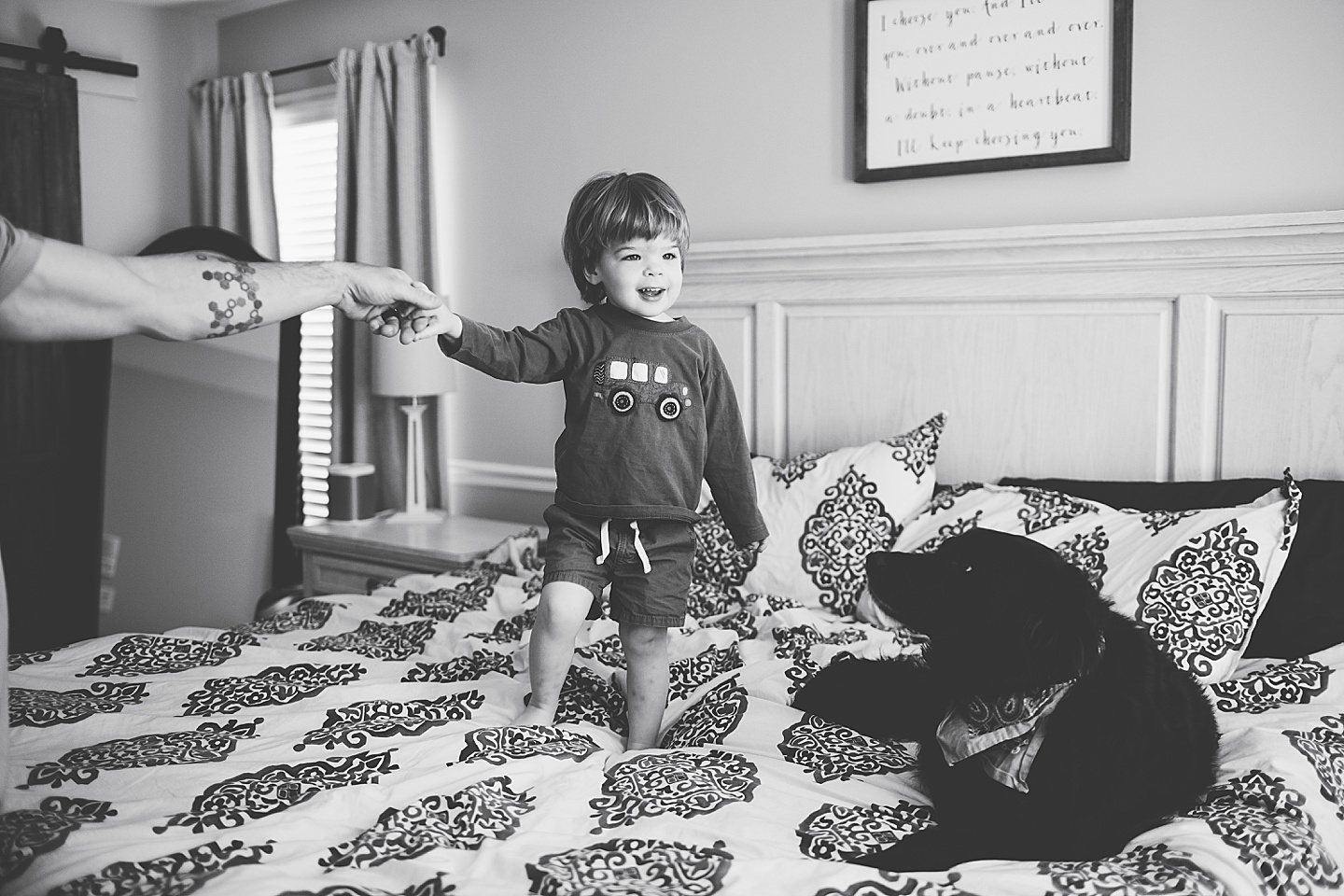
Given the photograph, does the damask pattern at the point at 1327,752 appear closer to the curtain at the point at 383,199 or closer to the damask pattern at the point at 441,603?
the damask pattern at the point at 441,603

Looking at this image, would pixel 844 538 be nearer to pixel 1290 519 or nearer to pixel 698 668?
pixel 698 668

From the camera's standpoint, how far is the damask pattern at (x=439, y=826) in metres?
1.15

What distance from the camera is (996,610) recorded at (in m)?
1.29

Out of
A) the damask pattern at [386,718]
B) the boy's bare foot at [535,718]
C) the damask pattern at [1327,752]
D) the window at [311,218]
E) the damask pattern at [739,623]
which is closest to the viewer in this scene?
the damask pattern at [1327,752]

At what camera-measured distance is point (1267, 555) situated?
1824 mm

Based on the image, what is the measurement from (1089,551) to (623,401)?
998 millimetres

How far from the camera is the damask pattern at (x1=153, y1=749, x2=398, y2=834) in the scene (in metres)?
1.21

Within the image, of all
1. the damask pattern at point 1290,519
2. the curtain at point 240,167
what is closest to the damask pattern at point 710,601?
the damask pattern at point 1290,519

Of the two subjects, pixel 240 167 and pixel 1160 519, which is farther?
pixel 240 167

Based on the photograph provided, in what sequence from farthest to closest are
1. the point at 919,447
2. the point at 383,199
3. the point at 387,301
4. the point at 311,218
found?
1. the point at 311,218
2. the point at 383,199
3. the point at 919,447
4. the point at 387,301

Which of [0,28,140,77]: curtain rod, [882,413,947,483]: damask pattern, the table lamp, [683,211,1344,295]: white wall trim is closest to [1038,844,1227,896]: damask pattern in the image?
[882,413,947,483]: damask pattern

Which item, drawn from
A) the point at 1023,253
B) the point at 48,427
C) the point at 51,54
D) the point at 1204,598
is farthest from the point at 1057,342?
the point at 51,54

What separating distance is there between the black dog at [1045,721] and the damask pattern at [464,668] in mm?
823

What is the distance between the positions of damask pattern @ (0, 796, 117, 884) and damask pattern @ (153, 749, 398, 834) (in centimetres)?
→ 10
